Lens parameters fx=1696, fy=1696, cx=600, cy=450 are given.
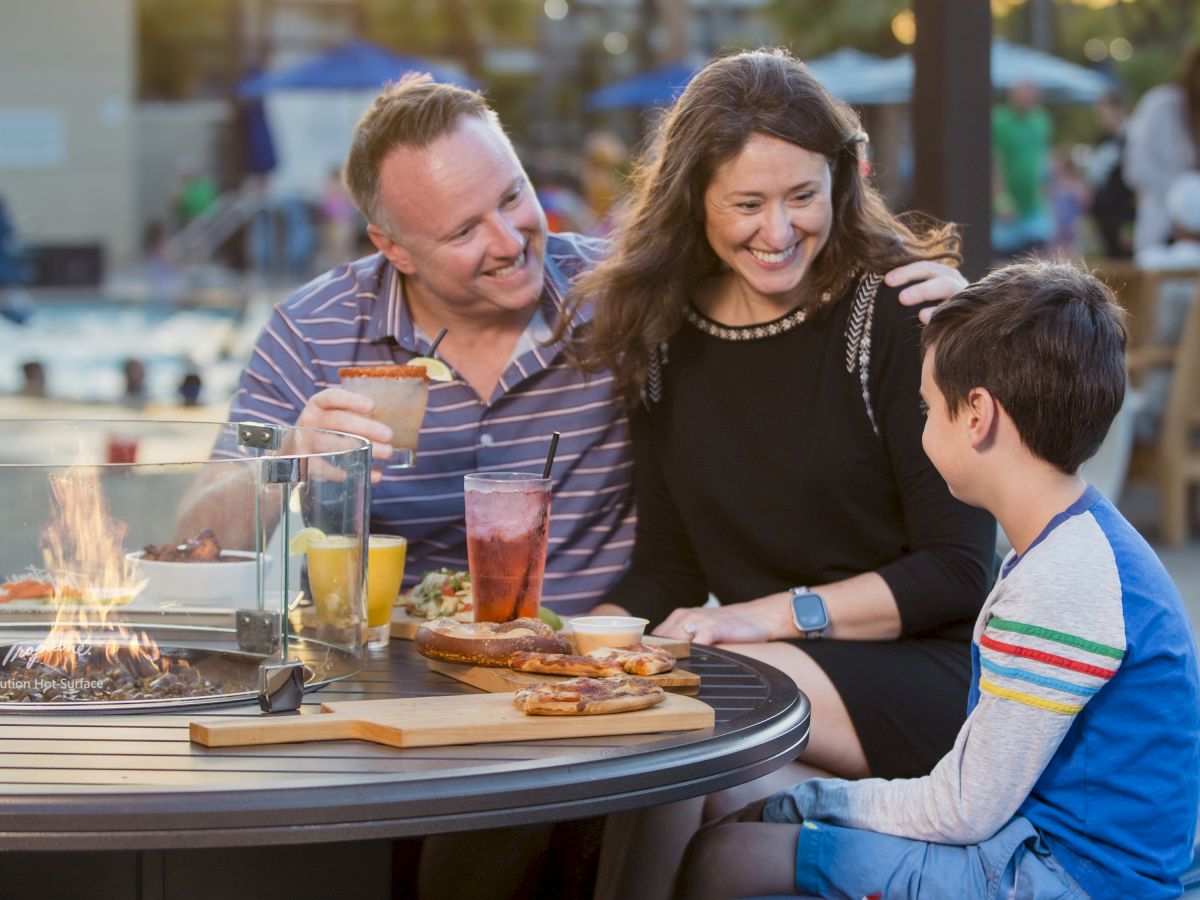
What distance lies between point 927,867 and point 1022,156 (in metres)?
11.0

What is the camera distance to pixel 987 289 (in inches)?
83.2

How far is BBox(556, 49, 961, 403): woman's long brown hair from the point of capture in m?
2.76

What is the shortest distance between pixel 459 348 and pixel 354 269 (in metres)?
0.29

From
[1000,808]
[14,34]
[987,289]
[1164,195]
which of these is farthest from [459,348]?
[14,34]

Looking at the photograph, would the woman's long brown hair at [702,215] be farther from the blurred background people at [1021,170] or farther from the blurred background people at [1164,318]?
the blurred background people at [1021,170]

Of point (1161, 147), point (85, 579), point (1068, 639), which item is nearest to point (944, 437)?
point (1068, 639)

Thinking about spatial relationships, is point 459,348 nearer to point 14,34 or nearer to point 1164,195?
point 1164,195

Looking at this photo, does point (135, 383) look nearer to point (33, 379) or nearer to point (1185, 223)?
point (33, 379)

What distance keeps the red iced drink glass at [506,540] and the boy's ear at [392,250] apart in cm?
96

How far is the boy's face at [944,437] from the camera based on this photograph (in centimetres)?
209

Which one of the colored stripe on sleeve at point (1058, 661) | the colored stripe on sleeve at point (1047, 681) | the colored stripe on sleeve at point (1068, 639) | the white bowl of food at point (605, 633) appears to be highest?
the colored stripe on sleeve at point (1068, 639)

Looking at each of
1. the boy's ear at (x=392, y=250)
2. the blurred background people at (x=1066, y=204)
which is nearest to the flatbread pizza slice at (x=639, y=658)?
the boy's ear at (x=392, y=250)

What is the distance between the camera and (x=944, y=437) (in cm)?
211

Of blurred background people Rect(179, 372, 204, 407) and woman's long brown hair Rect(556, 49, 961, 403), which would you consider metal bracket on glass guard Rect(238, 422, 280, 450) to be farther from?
blurred background people Rect(179, 372, 204, 407)
